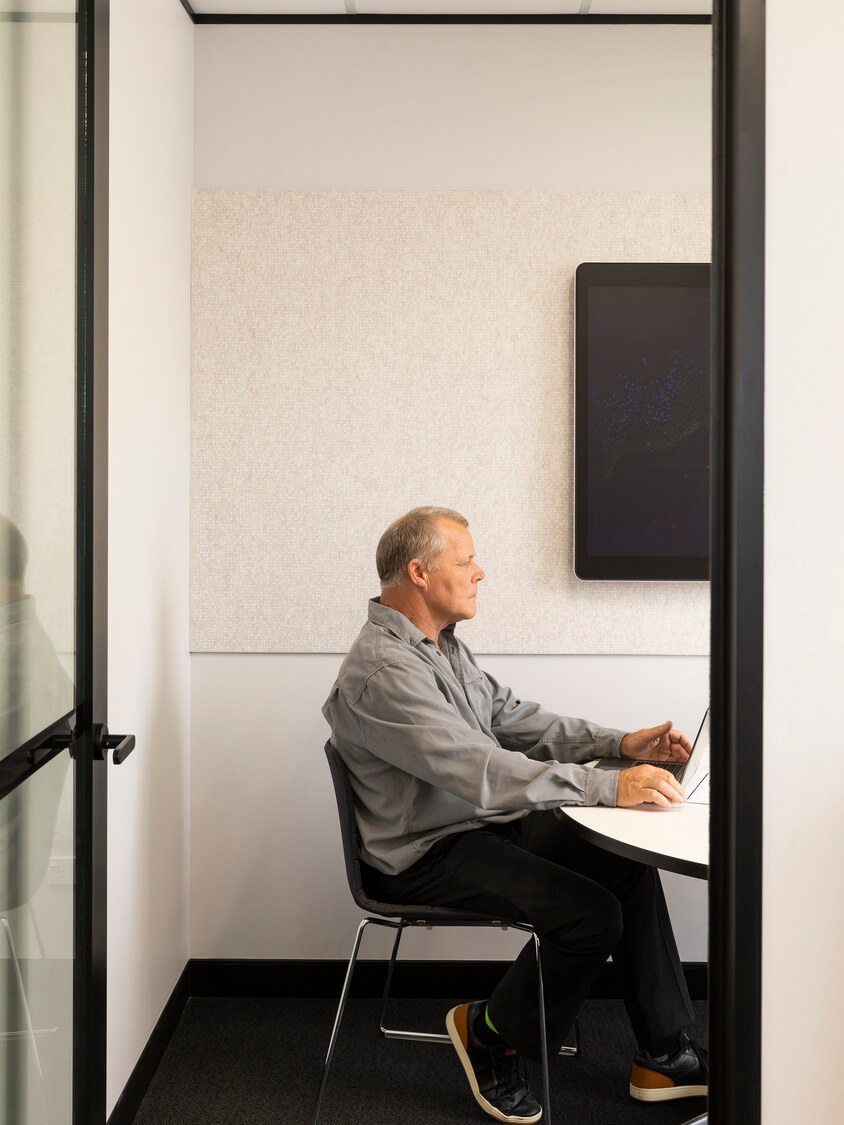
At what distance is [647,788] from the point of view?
6.58 feet

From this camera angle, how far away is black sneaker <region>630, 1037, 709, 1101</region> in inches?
93.8

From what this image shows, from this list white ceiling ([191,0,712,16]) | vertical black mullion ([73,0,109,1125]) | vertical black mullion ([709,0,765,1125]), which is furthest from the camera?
white ceiling ([191,0,712,16])

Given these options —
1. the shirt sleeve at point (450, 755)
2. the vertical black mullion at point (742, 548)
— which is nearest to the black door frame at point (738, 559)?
the vertical black mullion at point (742, 548)

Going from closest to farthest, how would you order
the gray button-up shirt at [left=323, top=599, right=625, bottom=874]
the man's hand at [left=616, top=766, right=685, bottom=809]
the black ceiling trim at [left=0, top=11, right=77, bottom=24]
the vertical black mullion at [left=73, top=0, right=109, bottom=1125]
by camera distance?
the black ceiling trim at [left=0, top=11, right=77, bottom=24] → the vertical black mullion at [left=73, top=0, right=109, bottom=1125] → the man's hand at [left=616, top=766, right=685, bottom=809] → the gray button-up shirt at [left=323, top=599, right=625, bottom=874]

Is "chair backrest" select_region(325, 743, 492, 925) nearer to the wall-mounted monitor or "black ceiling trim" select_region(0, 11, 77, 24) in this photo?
the wall-mounted monitor

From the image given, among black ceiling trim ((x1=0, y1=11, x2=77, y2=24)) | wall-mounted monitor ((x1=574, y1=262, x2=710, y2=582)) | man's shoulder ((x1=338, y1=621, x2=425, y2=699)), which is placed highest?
black ceiling trim ((x1=0, y1=11, x2=77, y2=24))

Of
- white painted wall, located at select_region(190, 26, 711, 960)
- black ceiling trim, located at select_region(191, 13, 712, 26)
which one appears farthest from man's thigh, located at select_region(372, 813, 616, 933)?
black ceiling trim, located at select_region(191, 13, 712, 26)

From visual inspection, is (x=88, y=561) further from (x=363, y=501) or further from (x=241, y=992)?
(x=241, y=992)

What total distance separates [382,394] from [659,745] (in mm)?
1331

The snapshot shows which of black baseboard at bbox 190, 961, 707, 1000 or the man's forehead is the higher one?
the man's forehead

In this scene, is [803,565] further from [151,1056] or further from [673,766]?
[151,1056]

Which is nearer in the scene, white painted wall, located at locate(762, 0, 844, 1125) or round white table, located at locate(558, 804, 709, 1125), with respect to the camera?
white painted wall, located at locate(762, 0, 844, 1125)

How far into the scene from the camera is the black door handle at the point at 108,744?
1686 mm

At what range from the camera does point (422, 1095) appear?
95.0 inches
